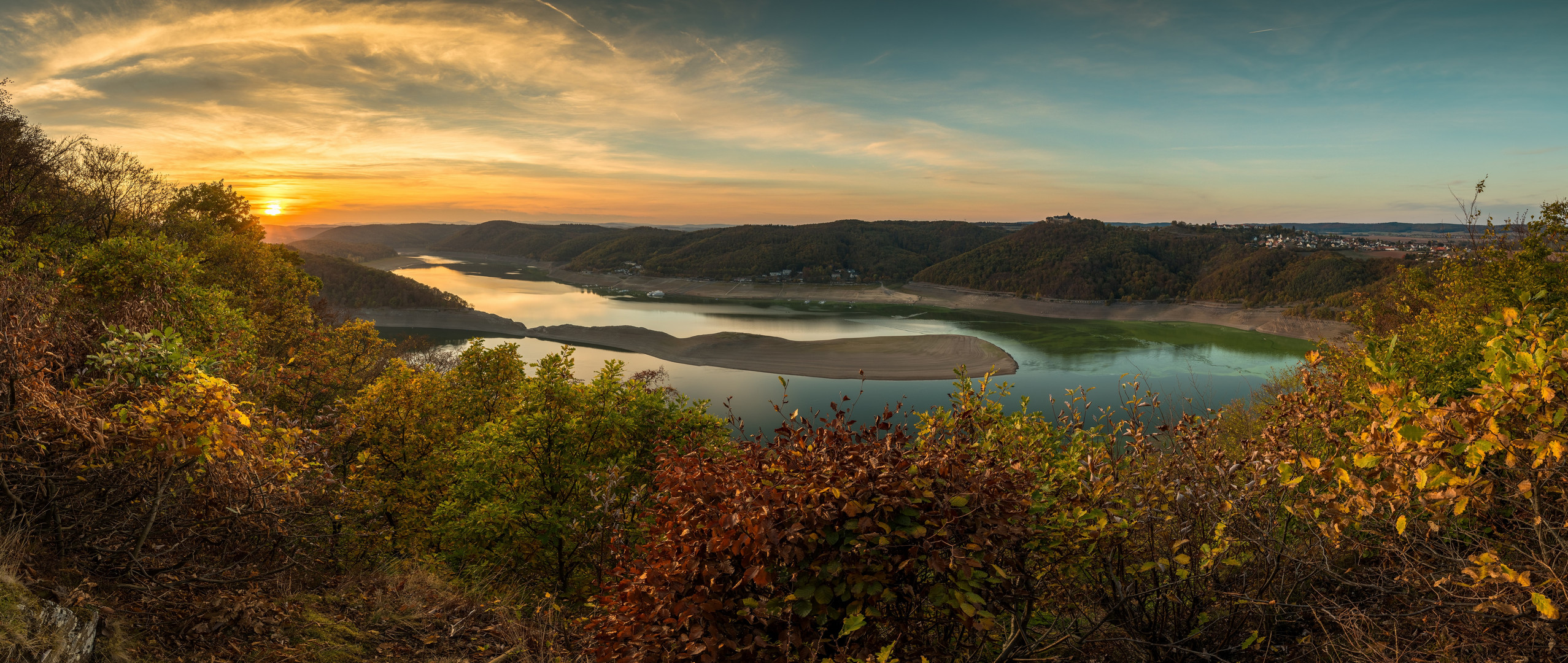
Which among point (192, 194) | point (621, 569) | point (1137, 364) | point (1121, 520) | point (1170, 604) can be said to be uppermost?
point (192, 194)

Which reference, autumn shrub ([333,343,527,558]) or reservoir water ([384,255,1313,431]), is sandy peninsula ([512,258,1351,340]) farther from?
autumn shrub ([333,343,527,558])

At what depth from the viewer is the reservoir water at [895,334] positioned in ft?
128

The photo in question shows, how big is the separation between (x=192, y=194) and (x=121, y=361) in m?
30.7

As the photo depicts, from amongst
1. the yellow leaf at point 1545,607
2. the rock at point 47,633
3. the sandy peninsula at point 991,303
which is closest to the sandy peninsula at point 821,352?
the sandy peninsula at point 991,303

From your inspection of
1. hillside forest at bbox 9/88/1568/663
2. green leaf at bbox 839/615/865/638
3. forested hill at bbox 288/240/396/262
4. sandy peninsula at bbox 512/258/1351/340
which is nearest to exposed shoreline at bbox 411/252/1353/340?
sandy peninsula at bbox 512/258/1351/340

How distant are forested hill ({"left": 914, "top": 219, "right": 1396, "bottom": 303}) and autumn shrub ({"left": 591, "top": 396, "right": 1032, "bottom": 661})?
8866cm

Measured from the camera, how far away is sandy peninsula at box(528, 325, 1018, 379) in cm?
4647

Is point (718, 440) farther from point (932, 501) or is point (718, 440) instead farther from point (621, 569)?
point (932, 501)

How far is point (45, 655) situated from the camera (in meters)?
3.28

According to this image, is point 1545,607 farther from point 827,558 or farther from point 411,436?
point 411,436

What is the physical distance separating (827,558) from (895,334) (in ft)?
203

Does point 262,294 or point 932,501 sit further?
point 262,294

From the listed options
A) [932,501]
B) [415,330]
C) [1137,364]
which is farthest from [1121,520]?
[415,330]

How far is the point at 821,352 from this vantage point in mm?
50875
